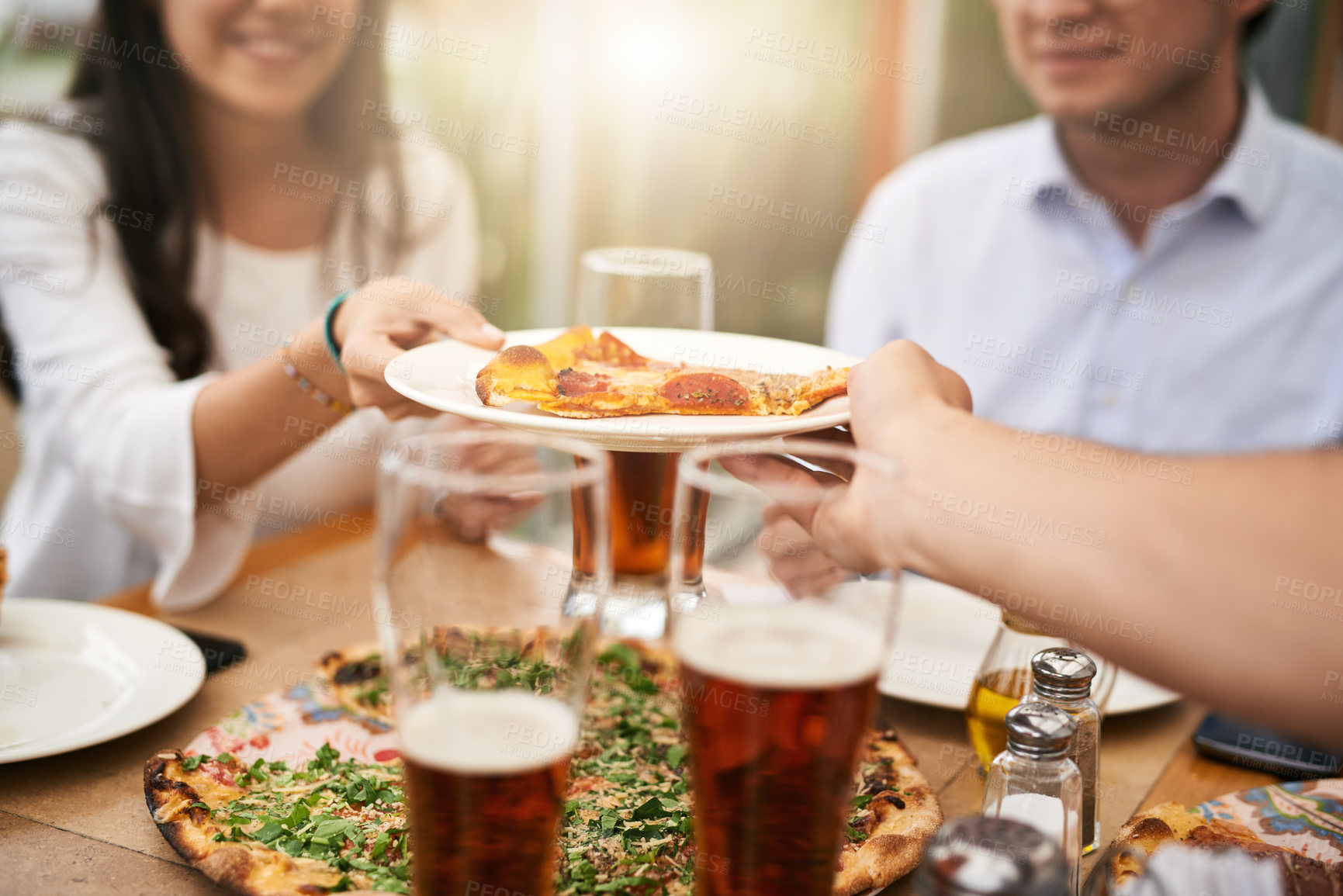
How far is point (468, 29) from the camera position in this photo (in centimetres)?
514

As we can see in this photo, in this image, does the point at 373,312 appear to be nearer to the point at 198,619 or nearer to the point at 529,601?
the point at 198,619

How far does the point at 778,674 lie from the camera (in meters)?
0.61

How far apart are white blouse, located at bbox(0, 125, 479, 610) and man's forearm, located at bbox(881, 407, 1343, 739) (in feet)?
3.88

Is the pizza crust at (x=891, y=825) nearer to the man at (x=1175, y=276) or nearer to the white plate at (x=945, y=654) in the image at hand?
the white plate at (x=945, y=654)

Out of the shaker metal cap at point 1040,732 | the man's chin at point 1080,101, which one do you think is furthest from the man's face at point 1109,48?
the shaker metal cap at point 1040,732

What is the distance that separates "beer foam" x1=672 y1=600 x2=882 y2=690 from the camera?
616 mm

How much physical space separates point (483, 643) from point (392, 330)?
782mm

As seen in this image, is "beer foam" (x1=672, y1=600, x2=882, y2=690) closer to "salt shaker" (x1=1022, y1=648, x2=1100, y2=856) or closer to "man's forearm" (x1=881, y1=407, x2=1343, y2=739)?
"man's forearm" (x1=881, y1=407, x2=1343, y2=739)

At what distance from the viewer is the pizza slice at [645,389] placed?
1.08m

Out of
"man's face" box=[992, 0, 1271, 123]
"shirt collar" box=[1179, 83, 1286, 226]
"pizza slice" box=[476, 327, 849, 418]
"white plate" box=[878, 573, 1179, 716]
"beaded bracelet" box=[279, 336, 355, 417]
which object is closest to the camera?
"pizza slice" box=[476, 327, 849, 418]

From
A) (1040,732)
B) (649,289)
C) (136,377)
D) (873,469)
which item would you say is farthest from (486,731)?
(136,377)

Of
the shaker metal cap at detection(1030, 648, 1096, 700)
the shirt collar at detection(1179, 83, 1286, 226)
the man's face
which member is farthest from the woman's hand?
the shirt collar at detection(1179, 83, 1286, 226)

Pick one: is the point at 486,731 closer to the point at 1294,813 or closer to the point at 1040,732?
the point at 1040,732

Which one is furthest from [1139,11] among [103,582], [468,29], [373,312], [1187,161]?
[468,29]
